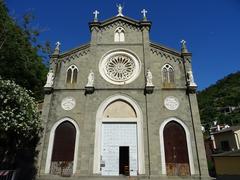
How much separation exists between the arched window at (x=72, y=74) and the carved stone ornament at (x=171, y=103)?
28.8ft

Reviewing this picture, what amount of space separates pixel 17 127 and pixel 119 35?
13416mm

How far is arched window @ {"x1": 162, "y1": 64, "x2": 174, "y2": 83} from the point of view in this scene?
18.5 metres

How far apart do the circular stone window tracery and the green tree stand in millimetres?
7228

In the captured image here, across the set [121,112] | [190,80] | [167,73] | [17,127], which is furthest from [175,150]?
[17,127]

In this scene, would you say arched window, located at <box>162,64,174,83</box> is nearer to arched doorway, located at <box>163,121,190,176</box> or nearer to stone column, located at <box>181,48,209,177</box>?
stone column, located at <box>181,48,209,177</box>

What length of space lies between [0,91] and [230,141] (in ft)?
87.0

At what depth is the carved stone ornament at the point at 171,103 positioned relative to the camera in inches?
679

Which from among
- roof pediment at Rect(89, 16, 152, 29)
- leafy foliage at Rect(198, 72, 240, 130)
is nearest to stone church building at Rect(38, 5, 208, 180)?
roof pediment at Rect(89, 16, 152, 29)

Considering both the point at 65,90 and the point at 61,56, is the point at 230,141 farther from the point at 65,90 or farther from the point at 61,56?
the point at 61,56

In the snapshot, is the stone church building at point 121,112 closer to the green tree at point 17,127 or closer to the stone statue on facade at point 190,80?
the stone statue on facade at point 190,80

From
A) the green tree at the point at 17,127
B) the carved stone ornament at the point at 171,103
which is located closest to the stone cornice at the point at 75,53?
the green tree at the point at 17,127

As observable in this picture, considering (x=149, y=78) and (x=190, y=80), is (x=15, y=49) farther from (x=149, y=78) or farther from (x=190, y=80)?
(x=190, y=80)

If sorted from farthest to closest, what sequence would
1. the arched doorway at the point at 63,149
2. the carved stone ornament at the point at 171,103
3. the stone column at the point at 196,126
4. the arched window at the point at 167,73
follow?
1. the arched window at the point at 167,73
2. the carved stone ornament at the point at 171,103
3. the arched doorway at the point at 63,149
4. the stone column at the point at 196,126

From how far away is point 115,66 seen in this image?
19.7m
